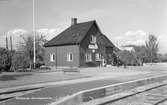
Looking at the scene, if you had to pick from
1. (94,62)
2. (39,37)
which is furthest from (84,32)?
(39,37)

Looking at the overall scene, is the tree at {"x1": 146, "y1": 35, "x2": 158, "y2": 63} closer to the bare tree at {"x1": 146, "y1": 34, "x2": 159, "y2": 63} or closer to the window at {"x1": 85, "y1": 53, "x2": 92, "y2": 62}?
the bare tree at {"x1": 146, "y1": 34, "x2": 159, "y2": 63}

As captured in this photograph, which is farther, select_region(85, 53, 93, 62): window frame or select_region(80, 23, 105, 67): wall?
select_region(85, 53, 93, 62): window frame

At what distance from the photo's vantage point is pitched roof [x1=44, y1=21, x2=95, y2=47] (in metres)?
36.7

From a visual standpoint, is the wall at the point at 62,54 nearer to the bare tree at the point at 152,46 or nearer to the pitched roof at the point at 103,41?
the pitched roof at the point at 103,41

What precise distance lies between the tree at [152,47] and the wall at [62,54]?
1239 inches

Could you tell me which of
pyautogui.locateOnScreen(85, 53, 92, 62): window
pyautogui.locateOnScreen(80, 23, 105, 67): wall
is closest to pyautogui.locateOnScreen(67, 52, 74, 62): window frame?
pyautogui.locateOnScreen(80, 23, 105, 67): wall

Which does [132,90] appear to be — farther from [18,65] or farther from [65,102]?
[18,65]

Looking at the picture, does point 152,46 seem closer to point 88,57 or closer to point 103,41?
point 103,41

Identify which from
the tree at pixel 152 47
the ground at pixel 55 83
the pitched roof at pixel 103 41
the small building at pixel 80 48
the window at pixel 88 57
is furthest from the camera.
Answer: the tree at pixel 152 47

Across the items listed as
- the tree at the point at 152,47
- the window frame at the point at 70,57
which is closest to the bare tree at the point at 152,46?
the tree at the point at 152,47

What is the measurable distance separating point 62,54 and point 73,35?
13.2ft

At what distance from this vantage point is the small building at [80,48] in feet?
117

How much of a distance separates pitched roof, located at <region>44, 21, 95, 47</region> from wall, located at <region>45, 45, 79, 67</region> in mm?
838

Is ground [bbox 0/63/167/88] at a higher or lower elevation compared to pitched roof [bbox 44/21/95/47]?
lower
